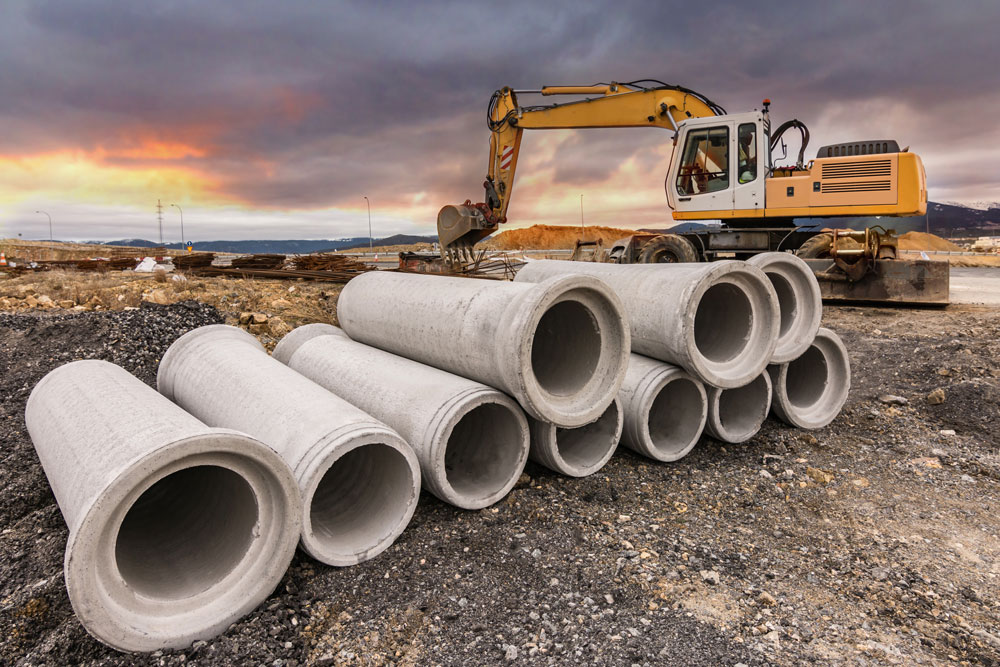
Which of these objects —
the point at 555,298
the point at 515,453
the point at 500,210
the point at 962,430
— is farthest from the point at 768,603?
the point at 500,210

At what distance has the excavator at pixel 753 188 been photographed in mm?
10453

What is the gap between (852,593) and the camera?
3.08 meters

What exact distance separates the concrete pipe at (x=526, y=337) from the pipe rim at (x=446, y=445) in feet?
0.60

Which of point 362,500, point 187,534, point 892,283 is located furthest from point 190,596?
point 892,283

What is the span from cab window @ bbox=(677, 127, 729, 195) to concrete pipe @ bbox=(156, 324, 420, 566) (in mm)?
9179

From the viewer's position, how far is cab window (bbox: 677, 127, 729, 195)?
1081 centimetres

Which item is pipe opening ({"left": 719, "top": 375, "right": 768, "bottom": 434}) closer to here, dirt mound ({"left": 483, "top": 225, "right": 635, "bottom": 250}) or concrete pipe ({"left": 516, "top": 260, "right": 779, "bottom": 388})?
concrete pipe ({"left": 516, "top": 260, "right": 779, "bottom": 388})

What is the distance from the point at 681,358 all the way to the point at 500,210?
868 centimetres

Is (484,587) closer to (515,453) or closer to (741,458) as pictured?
(515,453)

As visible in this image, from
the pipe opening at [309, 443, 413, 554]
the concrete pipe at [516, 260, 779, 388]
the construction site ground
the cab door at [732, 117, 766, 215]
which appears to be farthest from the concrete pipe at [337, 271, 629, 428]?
the cab door at [732, 117, 766, 215]

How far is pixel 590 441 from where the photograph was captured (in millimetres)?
4715

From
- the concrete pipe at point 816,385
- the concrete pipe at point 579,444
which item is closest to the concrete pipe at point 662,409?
the concrete pipe at point 579,444

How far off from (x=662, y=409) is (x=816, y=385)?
1.79 meters

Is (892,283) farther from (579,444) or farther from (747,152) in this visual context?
(579,444)
